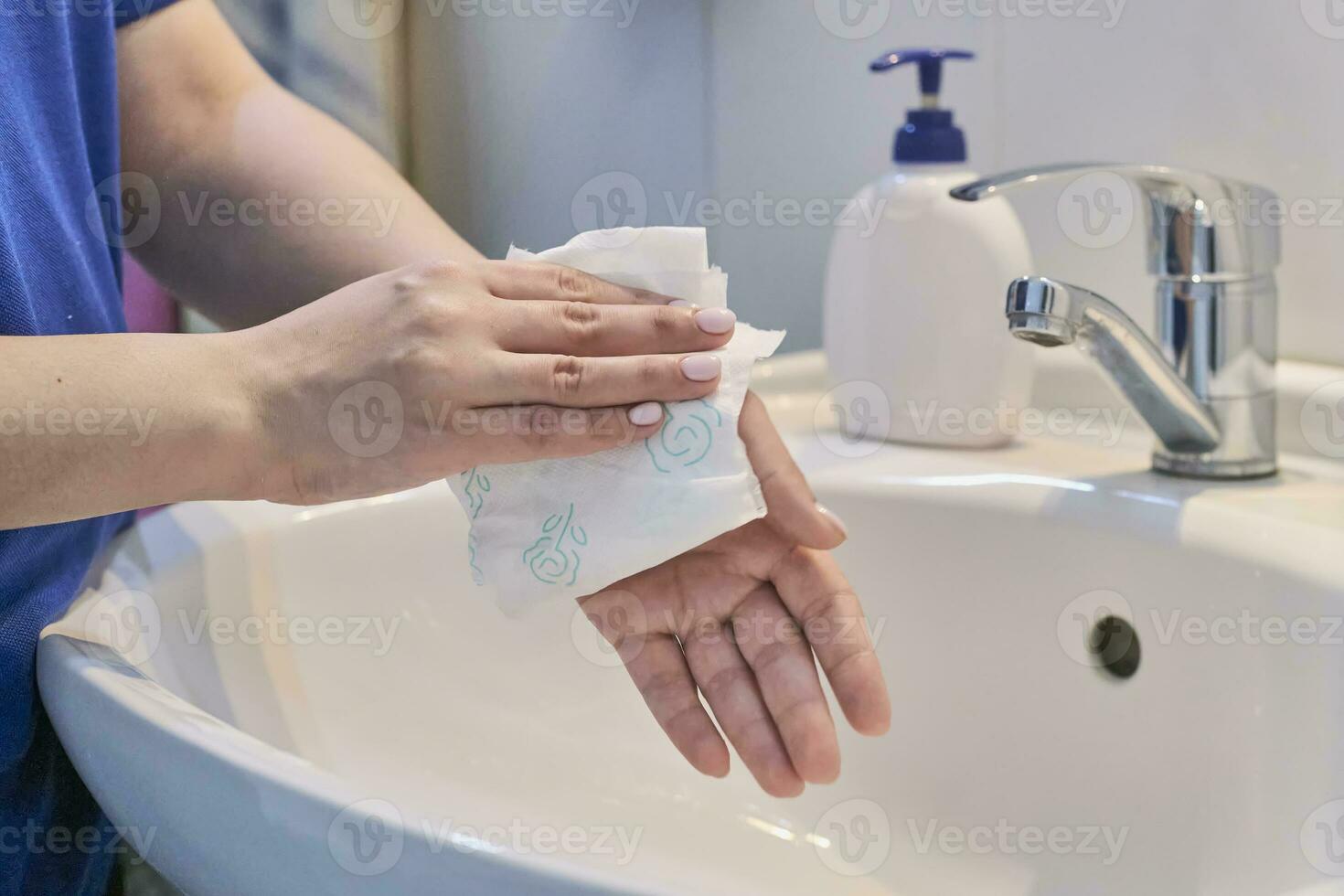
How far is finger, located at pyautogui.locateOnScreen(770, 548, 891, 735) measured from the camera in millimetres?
431

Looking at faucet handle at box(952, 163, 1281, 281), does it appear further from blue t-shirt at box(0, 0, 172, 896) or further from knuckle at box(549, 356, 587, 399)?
blue t-shirt at box(0, 0, 172, 896)

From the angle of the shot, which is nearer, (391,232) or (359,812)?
(359,812)

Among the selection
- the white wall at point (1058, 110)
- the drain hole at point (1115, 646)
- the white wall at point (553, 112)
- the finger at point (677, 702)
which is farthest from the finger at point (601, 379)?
the white wall at point (553, 112)

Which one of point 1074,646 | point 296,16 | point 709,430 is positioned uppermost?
point 296,16

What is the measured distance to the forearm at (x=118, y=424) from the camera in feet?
1.21

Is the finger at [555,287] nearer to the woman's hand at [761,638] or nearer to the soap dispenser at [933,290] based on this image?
the woman's hand at [761,638]

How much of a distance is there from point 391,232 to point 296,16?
1.34 feet

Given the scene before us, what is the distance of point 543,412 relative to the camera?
41 centimetres

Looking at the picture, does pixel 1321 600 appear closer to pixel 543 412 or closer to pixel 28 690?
pixel 543 412

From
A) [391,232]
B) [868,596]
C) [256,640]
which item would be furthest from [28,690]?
[868,596]

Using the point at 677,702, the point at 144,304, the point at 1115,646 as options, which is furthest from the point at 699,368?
the point at 144,304

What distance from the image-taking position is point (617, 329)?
1.39ft

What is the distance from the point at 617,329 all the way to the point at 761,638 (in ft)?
0.40

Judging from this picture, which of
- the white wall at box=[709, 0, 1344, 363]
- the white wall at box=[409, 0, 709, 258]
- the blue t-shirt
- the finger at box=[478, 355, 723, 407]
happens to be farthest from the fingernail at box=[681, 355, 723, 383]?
the white wall at box=[409, 0, 709, 258]
